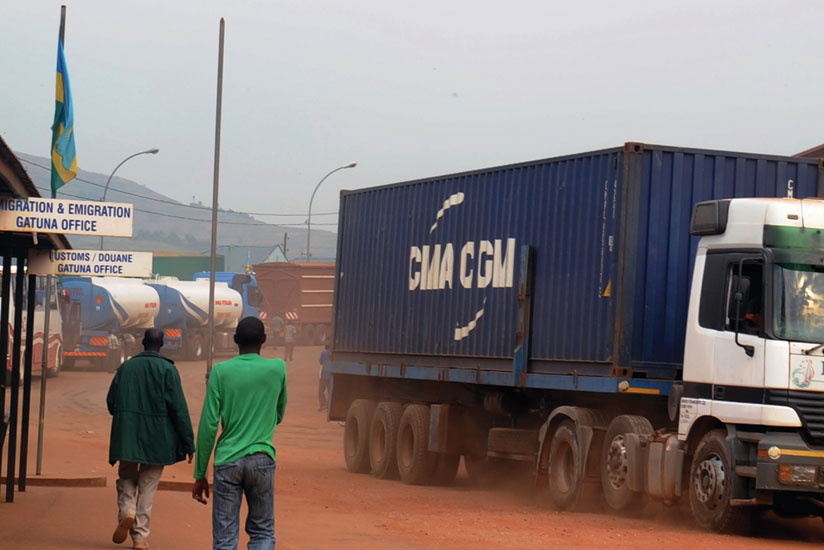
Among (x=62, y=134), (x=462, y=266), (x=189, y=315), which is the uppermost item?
(x=62, y=134)

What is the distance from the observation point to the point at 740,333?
12969mm

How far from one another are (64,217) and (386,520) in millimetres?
4624

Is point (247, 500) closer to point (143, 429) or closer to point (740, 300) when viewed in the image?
point (143, 429)

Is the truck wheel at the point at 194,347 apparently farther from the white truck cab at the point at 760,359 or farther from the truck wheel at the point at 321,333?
the white truck cab at the point at 760,359

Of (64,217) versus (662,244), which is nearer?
(64,217)

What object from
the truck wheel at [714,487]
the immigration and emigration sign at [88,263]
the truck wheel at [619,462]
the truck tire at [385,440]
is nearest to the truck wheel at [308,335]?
the truck tire at [385,440]

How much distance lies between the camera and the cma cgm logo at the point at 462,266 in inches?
704

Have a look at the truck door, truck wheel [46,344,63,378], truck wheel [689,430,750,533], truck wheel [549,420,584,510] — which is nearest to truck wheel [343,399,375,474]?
truck wheel [549,420,584,510]

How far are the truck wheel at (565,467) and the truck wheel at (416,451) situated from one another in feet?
12.6

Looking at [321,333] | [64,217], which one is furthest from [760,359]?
[321,333]

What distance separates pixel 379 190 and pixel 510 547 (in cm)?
1071

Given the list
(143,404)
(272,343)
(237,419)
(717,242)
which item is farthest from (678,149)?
(272,343)

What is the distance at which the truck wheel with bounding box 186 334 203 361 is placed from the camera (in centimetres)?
5359

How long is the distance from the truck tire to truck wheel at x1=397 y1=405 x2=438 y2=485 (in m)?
0.35
